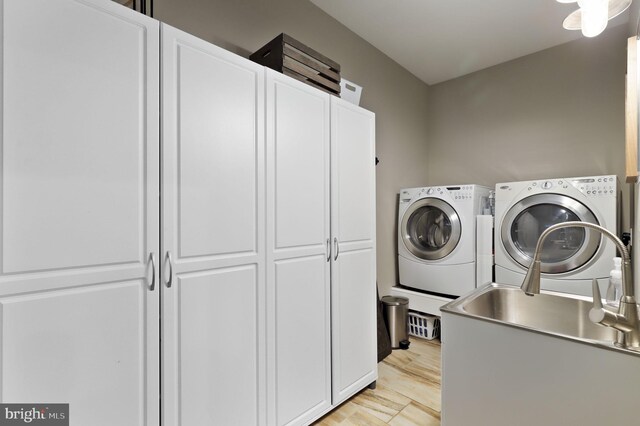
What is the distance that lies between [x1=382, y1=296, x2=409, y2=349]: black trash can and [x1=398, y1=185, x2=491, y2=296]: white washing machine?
1.06ft

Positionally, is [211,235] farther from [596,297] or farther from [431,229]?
[431,229]

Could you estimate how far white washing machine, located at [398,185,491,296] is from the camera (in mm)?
2725

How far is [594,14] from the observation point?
119 centimetres

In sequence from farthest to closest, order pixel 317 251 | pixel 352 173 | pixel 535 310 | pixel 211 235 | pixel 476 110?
pixel 476 110
pixel 352 173
pixel 317 251
pixel 535 310
pixel 211 235

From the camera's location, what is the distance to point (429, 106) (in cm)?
377

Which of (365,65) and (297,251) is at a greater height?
(365,65)

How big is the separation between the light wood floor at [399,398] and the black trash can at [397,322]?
124mm

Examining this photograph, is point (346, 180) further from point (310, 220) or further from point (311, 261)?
point (311, 261)

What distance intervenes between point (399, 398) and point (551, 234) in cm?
174

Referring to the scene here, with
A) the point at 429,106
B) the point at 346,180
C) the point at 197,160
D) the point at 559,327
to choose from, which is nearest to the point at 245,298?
the point at 197,160

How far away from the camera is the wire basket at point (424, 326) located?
117 inches

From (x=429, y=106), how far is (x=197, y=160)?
10.8 feet

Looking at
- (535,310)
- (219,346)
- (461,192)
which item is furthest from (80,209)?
(461,192)

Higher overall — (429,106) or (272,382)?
(429,106)
